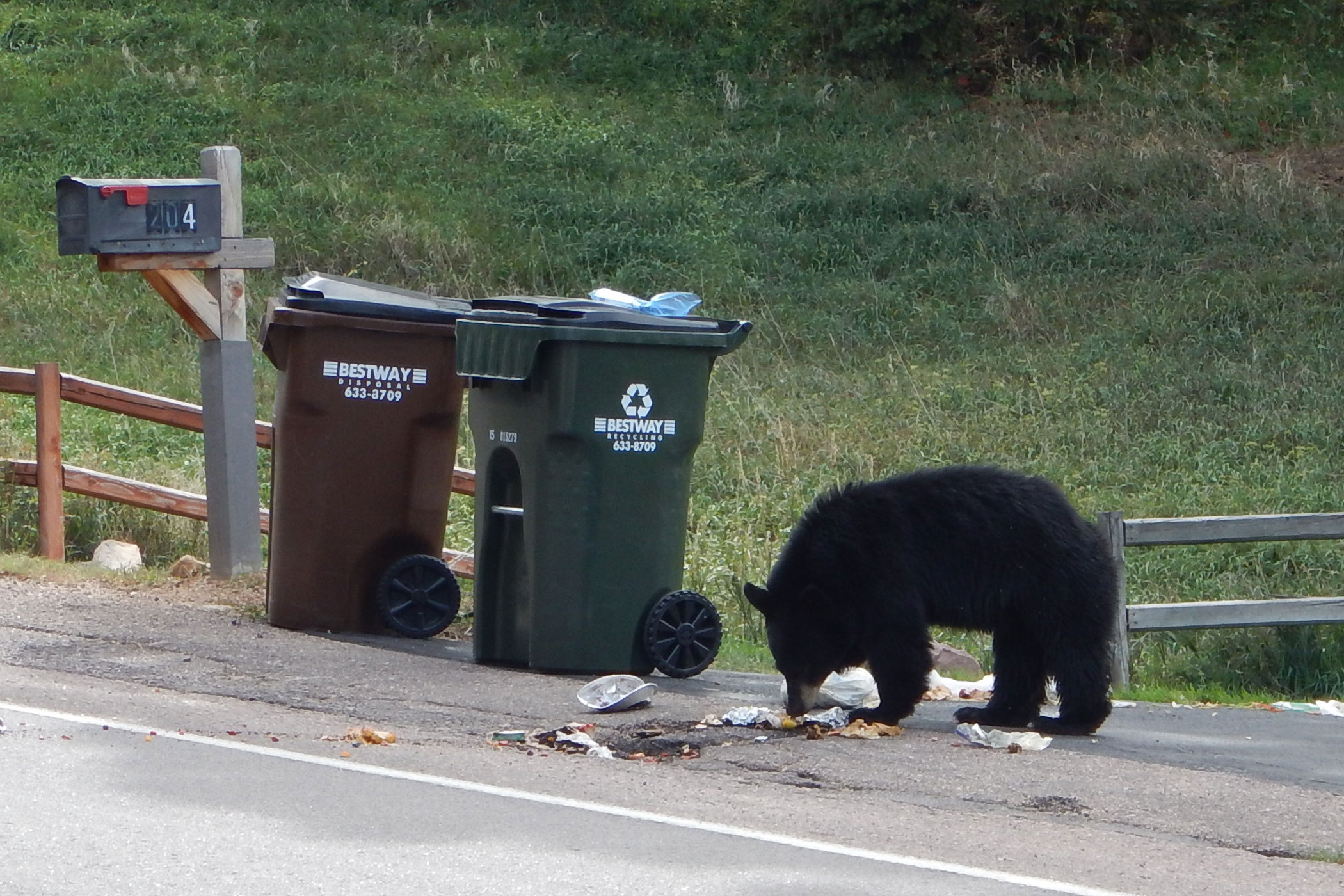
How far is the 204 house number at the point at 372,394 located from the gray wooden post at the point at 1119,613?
3.45 m

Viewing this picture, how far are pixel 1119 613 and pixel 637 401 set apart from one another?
2656 mm

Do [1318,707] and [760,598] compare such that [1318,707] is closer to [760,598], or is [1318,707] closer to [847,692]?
[847,692]

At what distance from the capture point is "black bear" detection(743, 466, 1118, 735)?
244 inches

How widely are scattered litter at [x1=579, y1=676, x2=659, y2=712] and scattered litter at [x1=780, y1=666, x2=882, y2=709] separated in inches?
25.4

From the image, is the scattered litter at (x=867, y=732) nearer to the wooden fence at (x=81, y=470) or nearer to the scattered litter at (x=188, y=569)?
the wooden fence at (x=81, y=470)

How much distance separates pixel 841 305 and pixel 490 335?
40.8 ft

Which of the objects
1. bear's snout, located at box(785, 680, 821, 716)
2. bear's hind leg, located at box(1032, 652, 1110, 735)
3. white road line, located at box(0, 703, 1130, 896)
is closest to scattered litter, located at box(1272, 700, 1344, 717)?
bear's hind leg, located at box(1032, 652, 1110, 735)

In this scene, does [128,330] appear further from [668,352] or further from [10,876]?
[10,876]

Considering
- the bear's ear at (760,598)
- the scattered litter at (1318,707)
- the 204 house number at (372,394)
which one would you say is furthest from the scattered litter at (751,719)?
the scattered litter at (1318,707)

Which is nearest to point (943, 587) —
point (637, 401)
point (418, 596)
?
point (637, 401)

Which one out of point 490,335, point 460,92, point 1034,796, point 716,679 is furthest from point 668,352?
point 460,92

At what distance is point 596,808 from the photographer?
489 centimetres

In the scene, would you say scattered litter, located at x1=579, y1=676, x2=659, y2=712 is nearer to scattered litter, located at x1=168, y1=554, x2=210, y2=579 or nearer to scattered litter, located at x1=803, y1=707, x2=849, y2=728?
scattered litter, located at x1=803, y1=707, x2=849, y2=728

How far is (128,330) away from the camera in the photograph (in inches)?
698
